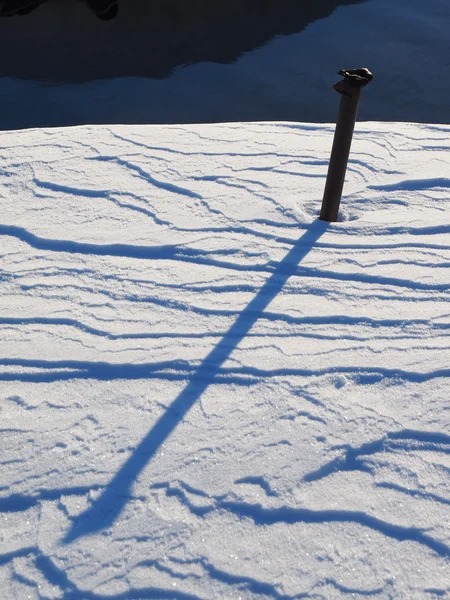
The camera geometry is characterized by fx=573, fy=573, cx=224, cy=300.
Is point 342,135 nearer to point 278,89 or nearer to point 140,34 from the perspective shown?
point 278,89

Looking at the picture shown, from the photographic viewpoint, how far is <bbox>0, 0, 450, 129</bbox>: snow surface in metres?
5.86

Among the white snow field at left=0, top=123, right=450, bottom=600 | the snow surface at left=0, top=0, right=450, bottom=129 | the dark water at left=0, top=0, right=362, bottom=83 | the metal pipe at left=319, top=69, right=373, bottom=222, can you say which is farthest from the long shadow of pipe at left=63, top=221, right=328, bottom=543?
the dark water at left=0, top=0, right=362, bottom=83

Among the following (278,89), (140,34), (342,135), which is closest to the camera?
(342,135)

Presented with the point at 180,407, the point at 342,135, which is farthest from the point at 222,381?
the point at 342,135

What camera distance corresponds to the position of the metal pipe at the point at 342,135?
109 inches

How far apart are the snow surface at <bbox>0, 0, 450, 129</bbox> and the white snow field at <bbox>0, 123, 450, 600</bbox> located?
2.42 m

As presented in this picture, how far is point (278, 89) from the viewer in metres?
6.31

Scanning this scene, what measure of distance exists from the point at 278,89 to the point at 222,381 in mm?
4899

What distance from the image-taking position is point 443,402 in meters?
2.14

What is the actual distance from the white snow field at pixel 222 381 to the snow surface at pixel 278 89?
242 centimetres

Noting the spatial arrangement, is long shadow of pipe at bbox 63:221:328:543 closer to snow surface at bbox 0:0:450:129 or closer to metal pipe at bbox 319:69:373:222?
metal pipe at bbox 319:69:373:222

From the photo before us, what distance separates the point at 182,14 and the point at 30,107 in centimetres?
300

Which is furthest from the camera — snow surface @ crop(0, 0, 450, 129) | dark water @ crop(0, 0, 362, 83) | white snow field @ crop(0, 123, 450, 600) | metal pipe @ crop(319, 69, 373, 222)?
dark water @ crop(0, 0, 362, 83)

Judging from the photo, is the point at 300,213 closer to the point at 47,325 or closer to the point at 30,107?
the point at 47,325
